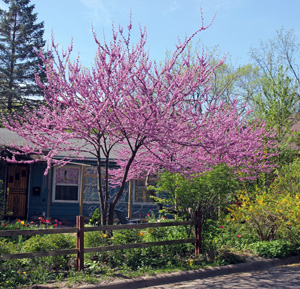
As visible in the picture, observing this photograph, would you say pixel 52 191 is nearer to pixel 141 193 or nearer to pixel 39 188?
pixel 39 188

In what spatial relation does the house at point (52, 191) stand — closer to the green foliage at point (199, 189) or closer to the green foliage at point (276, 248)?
the green foliage at point (199, 189)

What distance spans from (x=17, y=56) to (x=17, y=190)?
2216 centimetres

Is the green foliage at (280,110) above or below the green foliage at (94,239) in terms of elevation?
above

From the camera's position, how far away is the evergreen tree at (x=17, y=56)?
115ft

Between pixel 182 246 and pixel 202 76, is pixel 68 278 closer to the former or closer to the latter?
pixel 182 246

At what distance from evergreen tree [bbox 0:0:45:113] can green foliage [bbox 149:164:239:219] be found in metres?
27.8

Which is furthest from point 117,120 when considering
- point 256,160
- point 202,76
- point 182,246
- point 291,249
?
point 256,160

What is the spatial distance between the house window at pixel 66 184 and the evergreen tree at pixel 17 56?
18.9m

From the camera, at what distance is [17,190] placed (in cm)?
1691

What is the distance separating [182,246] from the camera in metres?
9.12

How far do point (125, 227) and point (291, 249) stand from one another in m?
4.30

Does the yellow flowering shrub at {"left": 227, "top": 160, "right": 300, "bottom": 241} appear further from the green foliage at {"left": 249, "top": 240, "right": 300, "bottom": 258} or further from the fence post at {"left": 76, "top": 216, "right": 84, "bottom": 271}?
the fence post at {"left": 76, "top": 216, "right": 84, "bottom": 271}

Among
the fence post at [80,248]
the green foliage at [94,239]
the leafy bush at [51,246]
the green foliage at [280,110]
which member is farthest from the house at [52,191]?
the fence post at [80,248]

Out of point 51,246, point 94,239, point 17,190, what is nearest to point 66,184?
point 17,190
